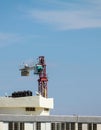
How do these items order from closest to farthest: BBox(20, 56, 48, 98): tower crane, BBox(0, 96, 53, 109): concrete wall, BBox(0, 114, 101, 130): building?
BBox(0, 114, 101, 130): building, BBox(0, 96, 53, 109): concrete wall, BBox(20, 56, 48, 98): tower crane

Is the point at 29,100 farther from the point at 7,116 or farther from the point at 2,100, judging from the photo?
the point at 7,116

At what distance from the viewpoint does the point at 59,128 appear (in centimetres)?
6900

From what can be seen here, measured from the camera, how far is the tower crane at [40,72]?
89.9 meters

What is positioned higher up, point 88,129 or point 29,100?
point 29,100

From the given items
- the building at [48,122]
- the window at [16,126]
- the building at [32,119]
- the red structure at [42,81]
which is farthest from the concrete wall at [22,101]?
the red structure at [42,81]

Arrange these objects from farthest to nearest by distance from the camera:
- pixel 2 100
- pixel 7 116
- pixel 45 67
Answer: pixel 45 67, pixel 2 100, pixel 7 116

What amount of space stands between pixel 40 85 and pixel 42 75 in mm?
1652

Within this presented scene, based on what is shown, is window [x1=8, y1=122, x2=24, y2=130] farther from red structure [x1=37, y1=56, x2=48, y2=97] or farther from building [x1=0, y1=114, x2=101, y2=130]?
red structure [x1=37, y1=56, x2=48, y2=97]

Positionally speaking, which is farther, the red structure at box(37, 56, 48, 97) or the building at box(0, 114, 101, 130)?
the red structure at box(37, 56, 48, 97)

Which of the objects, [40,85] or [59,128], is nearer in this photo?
[59,128]

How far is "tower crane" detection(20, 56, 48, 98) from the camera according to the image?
3540 inches

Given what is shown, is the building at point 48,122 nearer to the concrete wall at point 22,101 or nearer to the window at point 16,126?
the window at point 16,126

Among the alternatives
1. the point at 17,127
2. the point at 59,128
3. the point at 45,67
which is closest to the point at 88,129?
the point at 59,128

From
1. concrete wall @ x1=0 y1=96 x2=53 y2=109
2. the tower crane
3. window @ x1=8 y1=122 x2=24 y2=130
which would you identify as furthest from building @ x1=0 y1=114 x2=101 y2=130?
the tower crane
